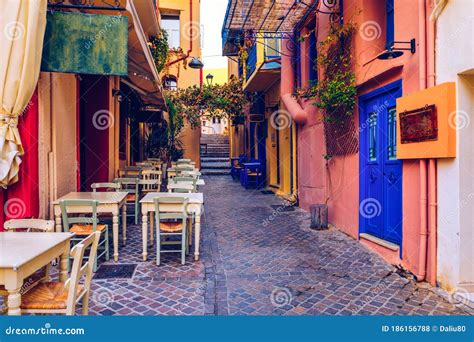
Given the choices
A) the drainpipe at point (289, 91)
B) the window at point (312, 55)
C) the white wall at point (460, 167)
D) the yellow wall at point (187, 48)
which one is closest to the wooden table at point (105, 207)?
the white wall at point (460, 167)

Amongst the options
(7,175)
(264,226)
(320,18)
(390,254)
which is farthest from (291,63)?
(7,175)

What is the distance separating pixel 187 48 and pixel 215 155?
8668 mm

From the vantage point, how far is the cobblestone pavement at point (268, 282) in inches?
163

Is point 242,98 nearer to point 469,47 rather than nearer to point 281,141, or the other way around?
point 281,141

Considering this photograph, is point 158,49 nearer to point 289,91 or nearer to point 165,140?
point 165,140

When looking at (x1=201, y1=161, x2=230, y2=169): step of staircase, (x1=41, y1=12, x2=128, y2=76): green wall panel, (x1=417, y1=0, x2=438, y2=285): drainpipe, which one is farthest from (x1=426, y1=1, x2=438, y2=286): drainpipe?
(x1=201, y1=161, x2=230, y2=169): step of staircase

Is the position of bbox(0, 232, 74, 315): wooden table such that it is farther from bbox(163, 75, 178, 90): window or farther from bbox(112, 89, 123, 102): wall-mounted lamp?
bbox(163, 75, 178, 90): window

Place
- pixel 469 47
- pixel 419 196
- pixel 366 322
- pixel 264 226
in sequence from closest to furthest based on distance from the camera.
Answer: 1. pixel 366 322
2. pixel 469 47
3. pixel 419 196
4. pixel 264 226

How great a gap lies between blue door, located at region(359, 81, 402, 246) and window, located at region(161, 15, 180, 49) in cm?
1609

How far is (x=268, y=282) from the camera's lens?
16.3 feet

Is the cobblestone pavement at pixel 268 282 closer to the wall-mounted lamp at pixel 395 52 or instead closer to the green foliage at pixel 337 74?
the green foliage at pixel 337 74

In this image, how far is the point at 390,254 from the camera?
5.87 m

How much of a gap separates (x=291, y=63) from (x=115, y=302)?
8992 mm

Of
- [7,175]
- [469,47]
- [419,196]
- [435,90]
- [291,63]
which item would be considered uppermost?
[291,63]
